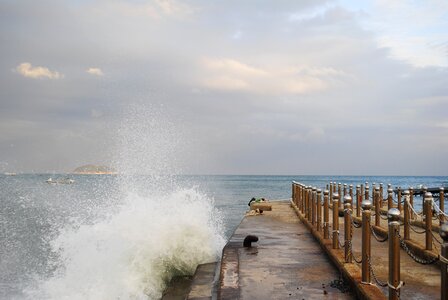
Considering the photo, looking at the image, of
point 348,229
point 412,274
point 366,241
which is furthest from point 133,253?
point 366,241

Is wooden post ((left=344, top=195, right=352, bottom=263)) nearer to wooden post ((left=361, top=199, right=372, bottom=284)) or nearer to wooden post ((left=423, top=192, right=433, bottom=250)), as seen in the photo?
wooden post ((left=361, top=199, right=372, bottom=284))

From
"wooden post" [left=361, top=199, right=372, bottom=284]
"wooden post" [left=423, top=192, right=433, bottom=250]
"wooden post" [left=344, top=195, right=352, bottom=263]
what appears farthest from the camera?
"wooden post" [left=423, top=192, right=433, bottom=250]

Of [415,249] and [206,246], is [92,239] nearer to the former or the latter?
[206,246]

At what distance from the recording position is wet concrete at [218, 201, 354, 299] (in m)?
6.59

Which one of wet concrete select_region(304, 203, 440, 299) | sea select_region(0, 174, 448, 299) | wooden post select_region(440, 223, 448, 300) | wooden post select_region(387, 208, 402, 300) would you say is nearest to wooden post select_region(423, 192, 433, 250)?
wet concrete select_region(304, 203, 440, 299)

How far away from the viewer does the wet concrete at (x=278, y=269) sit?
6.59 meters

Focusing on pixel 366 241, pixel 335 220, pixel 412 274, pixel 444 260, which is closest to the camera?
pixel 444 260

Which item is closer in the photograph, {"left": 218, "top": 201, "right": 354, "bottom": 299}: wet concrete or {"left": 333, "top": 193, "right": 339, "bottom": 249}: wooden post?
{"left": 218, "top": 201, "right": 354, "bottom": 299}: wet concrete

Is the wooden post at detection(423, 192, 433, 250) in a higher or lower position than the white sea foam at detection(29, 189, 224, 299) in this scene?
higher

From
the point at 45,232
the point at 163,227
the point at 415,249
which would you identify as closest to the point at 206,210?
the point at 163,227

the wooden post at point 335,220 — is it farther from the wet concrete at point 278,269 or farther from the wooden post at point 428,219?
the wooden post at point 428,219

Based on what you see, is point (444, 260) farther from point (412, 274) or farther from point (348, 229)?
point (412, 274)

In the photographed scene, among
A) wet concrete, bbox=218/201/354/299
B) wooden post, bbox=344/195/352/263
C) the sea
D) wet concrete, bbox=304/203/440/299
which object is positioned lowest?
the sea

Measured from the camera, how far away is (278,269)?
8156mm
